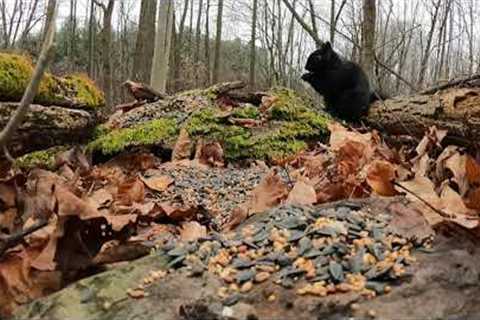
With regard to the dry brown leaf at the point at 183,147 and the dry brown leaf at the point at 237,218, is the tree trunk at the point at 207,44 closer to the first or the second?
the dry brown leaf at the point at 183,147

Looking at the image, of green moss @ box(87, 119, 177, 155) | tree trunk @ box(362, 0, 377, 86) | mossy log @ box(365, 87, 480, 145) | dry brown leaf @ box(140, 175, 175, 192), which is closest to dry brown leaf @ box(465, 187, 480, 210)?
mossy log @ box(365, 87, 480, 145)

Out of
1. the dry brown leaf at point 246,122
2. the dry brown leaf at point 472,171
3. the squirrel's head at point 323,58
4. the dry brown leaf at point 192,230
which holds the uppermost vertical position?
the squirrel's head at point 323,58

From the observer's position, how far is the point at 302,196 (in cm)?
201

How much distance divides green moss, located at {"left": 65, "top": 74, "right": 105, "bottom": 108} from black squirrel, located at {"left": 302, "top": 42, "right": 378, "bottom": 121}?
1865mm

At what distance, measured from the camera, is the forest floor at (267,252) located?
1396 millimetres

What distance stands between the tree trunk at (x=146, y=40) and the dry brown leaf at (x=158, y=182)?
286 inches

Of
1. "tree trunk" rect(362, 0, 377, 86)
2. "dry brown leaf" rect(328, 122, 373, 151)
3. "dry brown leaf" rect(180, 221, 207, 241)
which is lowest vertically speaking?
"dry brown leaf" rect(180, 221, 207, 241)

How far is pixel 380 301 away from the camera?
4.48 feet

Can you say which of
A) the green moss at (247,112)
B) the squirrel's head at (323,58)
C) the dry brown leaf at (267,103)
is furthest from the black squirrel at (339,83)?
the green moss at (247,112)

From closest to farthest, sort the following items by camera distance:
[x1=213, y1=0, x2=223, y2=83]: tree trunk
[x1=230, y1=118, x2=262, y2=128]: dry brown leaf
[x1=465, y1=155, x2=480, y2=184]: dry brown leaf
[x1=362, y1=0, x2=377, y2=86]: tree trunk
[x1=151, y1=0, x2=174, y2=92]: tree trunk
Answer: [x1=465, y1=155, x2=480, y2=184]: dry brown leaf, [x1=230, y1=118, x2=262, y2=128]: dry brown leaf, [x1=362, y1=0, x2=377, y2=86]: tree trunk, [x1=151, y1=0, x2=174, y2=92]: tree trunk, [x1=213, y1=0, x2=223, y2=83]: tree trunk

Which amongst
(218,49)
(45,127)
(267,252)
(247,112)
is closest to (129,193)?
(267,252)

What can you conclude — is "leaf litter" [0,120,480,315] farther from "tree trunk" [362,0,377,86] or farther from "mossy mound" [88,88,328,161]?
"tree trunk" [362,0,377,86]

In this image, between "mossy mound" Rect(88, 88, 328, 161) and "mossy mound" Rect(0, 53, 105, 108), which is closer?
"mossy mound" Rect(0, 53, 105, 108)

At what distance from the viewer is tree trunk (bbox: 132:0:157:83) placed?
1013cm
